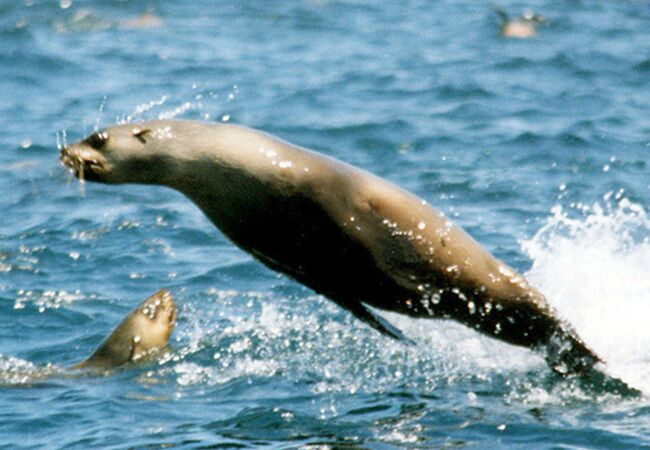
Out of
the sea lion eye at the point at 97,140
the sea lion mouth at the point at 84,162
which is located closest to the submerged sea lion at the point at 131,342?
the sea lion mouth at the point at 84,162

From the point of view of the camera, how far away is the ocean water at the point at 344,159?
25.2 ft

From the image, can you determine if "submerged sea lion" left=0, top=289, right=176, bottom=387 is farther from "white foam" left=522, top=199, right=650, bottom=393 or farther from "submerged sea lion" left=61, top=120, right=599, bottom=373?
"white foam" left=522, top=199, right=650, bottom=393

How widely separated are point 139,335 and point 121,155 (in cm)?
170

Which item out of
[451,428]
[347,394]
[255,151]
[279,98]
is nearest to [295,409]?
[347,394]

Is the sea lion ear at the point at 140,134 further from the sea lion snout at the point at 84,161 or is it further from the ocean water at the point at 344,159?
the ocean water at the point at 344,159

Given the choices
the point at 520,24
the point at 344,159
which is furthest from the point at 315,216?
the point at 520,24

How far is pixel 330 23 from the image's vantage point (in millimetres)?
19031

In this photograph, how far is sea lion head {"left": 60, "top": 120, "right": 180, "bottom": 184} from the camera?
295 inches

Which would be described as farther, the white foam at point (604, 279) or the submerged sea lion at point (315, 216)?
the white foam at point (604, 279)

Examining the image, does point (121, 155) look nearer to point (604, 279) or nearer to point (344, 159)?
point (604, 279)

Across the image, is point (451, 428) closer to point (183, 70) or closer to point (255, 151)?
point (255, 151)

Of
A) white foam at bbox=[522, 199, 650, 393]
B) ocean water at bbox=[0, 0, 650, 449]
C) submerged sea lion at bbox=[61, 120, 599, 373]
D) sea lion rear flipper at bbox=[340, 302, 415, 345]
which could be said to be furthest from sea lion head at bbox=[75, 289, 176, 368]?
white foam at bbox=[522, 199, 650, 393]

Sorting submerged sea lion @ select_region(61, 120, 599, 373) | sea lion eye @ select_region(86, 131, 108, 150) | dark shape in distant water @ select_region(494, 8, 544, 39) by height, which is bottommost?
submerged sea lion @ select_region(61, 120, 599, 373)

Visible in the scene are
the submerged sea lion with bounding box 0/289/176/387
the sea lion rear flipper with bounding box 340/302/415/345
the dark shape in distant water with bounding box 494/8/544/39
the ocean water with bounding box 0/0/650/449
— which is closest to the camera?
the sea lion rear flipper with bounding box 340/302/415/345
